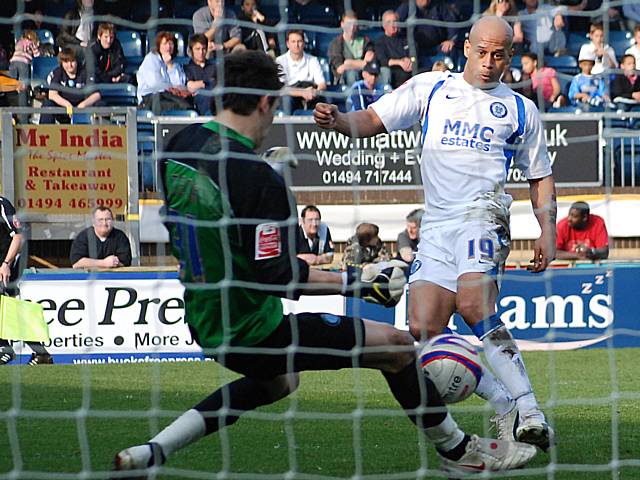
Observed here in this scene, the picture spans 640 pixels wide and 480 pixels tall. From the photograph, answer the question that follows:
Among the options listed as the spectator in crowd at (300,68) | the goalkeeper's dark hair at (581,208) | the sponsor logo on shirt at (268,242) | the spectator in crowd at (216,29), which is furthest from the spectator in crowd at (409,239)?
the sponsor logo on shirt at (268,242)

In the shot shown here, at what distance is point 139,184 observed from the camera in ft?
42.8

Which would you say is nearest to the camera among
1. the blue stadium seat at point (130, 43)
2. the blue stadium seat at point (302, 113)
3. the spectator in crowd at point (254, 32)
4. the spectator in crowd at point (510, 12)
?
the blue stadium seat at point (130, 43)

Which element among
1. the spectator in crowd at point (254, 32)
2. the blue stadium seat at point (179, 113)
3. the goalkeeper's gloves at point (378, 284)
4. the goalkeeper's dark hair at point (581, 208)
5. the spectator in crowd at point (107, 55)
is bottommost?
the goalkeeper's gloves at point (378, 284)

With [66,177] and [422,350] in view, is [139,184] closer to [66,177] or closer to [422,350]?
[66,177]

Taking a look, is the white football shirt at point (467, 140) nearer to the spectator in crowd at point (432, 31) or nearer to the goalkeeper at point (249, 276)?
the goalkeeper at point (249, 276)

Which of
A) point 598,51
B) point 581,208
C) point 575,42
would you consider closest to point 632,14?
point 575,42

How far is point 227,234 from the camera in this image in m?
4.36

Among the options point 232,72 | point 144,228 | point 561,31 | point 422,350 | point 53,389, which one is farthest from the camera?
point 561,31

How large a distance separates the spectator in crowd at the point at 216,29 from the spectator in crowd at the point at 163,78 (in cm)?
41

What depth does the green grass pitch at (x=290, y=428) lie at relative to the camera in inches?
205

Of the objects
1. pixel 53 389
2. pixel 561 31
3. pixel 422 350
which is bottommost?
pixel 53 389

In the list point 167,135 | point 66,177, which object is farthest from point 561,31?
point 66,177

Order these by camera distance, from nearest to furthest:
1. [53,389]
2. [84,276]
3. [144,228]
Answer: [53,389] → [84,276] → [144,228]

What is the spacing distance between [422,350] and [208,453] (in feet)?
3.93
